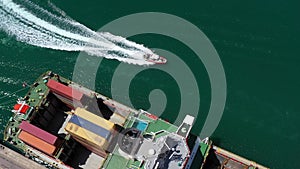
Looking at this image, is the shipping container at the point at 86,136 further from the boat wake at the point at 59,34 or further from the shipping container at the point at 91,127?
the boat wake at the point at 59,34

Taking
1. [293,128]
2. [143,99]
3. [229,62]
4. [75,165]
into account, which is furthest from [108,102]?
[293,128]

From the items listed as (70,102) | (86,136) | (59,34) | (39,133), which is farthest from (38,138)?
(59,34)

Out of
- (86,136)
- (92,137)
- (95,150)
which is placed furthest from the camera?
(95,150)

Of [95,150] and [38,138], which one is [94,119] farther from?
[38,138]

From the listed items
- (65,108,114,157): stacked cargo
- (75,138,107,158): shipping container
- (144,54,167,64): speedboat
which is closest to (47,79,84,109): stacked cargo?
(65,108,114,157): stacked cargo

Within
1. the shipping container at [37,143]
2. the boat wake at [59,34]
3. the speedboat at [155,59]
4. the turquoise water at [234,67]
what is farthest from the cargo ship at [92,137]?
the speedboat at [155,59]
